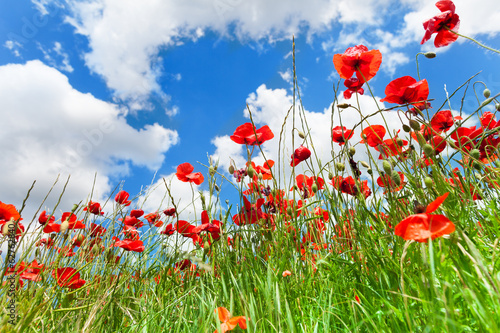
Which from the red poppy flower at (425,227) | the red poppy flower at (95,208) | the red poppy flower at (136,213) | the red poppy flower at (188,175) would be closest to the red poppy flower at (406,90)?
the red poppy flower at (425,227)

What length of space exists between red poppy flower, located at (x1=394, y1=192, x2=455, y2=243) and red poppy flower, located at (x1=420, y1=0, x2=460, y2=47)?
1.39 metres

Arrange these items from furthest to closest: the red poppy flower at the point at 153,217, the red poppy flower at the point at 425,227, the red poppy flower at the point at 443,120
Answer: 1. the red poppy flower at the point at 153,217
2. the red poppy flower at the point at 443,120
3. the red poppy flower at the point at 425,227

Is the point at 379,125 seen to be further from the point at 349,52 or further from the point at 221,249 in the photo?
the point at 221,249

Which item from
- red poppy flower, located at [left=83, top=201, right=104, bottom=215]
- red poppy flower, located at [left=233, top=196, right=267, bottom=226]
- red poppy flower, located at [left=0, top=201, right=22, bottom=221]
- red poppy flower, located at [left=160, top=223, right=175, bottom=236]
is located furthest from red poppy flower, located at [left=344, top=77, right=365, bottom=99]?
red poppy flower, located at [left=83, top=201, right=104, bottom=215]

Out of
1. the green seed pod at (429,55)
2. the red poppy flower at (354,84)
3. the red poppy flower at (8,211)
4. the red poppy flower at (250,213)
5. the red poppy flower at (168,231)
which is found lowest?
the red poppy flower at (8,211)

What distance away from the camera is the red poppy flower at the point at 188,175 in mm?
2115

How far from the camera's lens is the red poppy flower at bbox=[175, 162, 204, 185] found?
2.12m

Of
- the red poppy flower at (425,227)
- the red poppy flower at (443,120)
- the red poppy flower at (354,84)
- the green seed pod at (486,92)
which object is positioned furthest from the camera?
the green seed pod at (486,92)

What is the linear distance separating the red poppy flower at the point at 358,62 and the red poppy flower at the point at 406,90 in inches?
4.7

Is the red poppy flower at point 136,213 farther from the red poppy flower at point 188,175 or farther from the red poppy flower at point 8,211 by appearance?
the red poppy flower at point 8,211

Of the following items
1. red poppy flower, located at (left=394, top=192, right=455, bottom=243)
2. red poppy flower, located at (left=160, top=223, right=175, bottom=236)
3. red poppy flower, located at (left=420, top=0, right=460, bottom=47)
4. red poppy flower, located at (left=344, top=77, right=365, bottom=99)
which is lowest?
red poppy flower, located at (left=394, top=192, right=455, bottom=243)

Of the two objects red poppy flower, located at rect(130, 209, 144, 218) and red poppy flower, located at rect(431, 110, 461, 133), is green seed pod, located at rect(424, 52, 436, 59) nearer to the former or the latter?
red poppy flower, located at rect(431, 110, 461, 133)

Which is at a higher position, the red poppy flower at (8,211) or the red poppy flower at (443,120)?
the red poppy flower at (443,120)

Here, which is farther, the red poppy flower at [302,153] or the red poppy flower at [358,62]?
the red poppy flower at [302,153]
